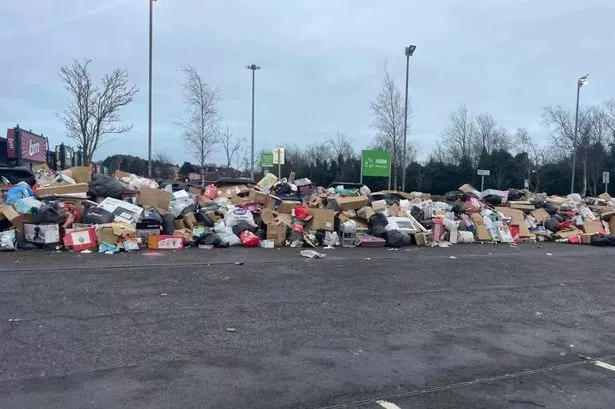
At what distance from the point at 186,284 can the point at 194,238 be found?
4578 mm

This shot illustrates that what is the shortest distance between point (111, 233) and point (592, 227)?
1523cm

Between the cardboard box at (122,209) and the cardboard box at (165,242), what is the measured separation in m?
0.68

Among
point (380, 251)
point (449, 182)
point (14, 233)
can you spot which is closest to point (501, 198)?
point (380, 251)

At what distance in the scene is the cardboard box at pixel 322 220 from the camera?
13570mm

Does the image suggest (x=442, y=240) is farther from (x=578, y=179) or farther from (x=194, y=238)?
(x=578, y=179)

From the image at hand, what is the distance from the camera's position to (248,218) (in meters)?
13.5

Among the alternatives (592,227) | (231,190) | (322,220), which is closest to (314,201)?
(322,220)

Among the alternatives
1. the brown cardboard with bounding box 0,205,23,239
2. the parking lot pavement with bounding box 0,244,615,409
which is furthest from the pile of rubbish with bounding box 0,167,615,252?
the parking lot pavement with bounding box 0,244,615,409

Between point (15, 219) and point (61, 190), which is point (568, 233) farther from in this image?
point (15, 219)

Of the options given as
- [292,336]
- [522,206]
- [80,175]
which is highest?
[80,175]

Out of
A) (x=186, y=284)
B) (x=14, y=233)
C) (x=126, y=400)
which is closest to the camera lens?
(x=126, y=400)

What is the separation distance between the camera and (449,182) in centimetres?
4188

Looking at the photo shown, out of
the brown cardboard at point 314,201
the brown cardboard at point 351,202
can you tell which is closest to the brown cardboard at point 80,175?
the brown cardboard at point 314,201

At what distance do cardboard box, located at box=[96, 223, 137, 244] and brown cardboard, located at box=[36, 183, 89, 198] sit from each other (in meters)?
2.23
